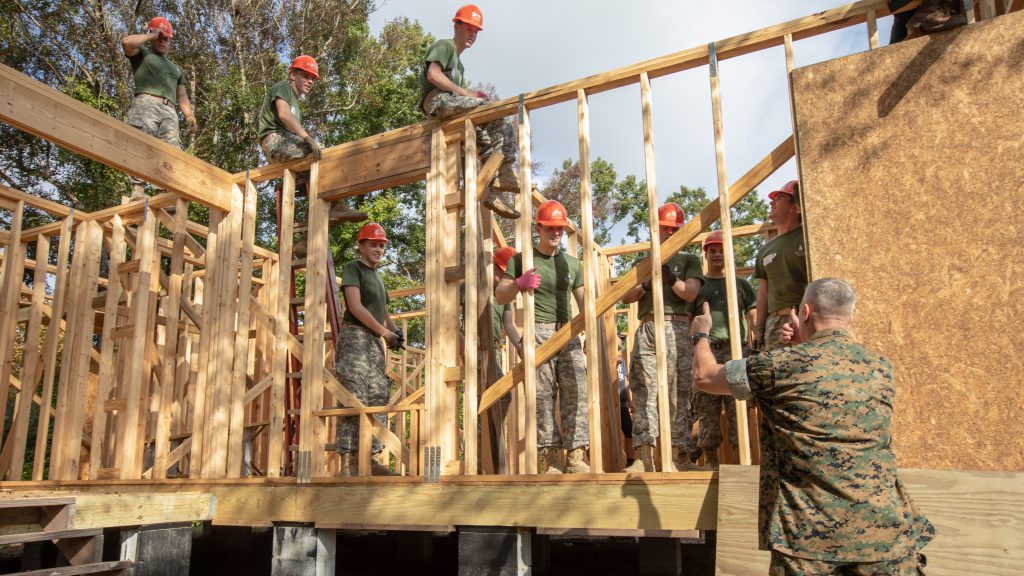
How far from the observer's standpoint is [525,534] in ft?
16.2

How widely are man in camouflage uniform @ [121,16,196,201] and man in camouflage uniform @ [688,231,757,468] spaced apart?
565 centimetres

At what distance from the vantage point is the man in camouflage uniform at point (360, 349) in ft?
20.4

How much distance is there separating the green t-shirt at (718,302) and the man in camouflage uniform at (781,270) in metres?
0.52

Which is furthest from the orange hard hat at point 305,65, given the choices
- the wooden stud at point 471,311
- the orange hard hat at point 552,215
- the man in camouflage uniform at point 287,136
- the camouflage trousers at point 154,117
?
the orange hard hat at point 552,215

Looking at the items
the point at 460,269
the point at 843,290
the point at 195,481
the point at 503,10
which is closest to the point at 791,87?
the point at 843,290

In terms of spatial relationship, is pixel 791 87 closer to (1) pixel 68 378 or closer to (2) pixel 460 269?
(2) pixel 460 269

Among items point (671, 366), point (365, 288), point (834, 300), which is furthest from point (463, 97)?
point (834, 300)

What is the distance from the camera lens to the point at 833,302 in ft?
9.95

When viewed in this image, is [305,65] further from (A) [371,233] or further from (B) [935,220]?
(B) [935,220]

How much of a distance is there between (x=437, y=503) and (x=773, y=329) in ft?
Result: 8.26

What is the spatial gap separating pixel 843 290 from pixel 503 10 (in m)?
54.8

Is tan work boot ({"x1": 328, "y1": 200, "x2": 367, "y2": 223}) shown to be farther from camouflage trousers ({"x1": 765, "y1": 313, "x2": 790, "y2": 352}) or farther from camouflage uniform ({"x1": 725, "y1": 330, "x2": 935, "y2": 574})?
camouflage uniform ({"x1": 725, "y1": 330, "x2": 935, "y2": 574})

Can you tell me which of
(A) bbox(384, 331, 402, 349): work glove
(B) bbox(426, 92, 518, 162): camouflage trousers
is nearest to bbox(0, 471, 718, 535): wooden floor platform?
(A) bbox(384, 331, 402, 349): work glove

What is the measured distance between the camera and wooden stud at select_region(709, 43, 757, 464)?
14.3 feet
